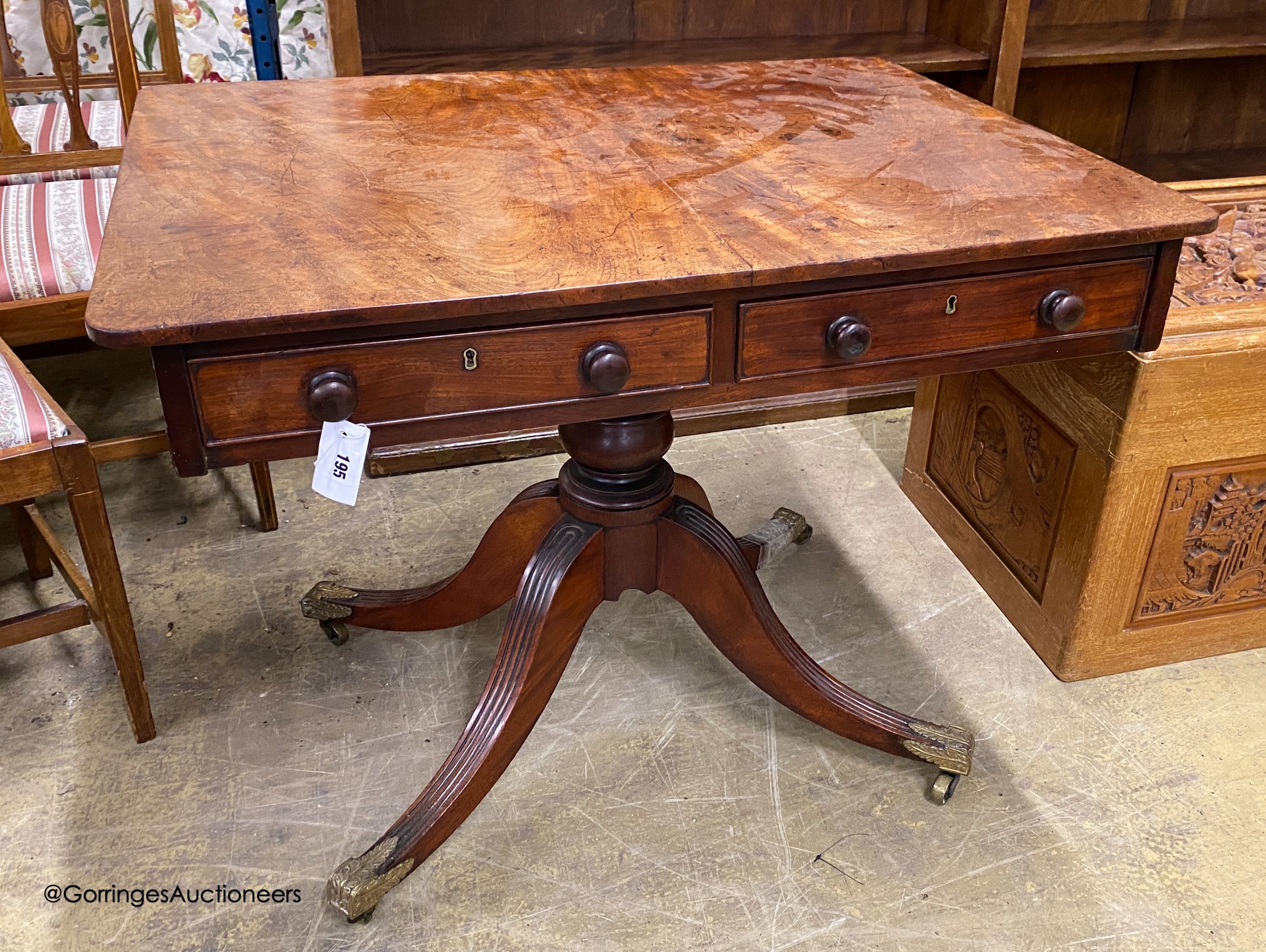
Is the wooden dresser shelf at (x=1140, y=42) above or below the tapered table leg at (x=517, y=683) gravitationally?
above

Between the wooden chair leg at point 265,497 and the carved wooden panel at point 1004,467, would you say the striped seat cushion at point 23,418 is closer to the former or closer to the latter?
the wooden chair leg at point 265,497

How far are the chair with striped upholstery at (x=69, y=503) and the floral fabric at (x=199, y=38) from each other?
0.91 metres

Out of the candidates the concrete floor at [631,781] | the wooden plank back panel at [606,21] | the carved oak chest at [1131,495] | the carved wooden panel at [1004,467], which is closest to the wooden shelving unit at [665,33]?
the wooden plank back panel at [606,21]

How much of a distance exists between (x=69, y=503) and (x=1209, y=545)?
1.62 metres

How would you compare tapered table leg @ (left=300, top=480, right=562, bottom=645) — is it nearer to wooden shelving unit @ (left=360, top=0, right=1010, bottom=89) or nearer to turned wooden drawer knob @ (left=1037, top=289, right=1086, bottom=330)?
turned wooden drawer knob @ (left=1037, top=289, right=1086, bottom=330)

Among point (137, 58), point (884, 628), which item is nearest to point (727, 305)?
point (884, 628)

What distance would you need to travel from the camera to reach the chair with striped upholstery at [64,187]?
1702 millimetres

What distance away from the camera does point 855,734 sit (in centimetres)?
150

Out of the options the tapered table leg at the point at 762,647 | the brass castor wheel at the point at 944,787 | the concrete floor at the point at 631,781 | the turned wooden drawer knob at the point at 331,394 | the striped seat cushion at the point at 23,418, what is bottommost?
the concrete floor at the point at 631,781

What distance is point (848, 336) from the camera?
1097 millimetres

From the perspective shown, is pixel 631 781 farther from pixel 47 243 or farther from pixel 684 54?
pixel 684 54

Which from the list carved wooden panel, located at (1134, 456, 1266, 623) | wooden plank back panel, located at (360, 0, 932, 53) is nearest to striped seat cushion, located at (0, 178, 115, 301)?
wooden plank back panel, located at (360, 0, 932, 53)

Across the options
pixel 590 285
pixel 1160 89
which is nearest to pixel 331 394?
pixel 590 285

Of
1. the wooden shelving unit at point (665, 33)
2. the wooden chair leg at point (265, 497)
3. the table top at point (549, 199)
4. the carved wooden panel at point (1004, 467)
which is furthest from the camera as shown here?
the wooden shelving unit at point (665, 33)
